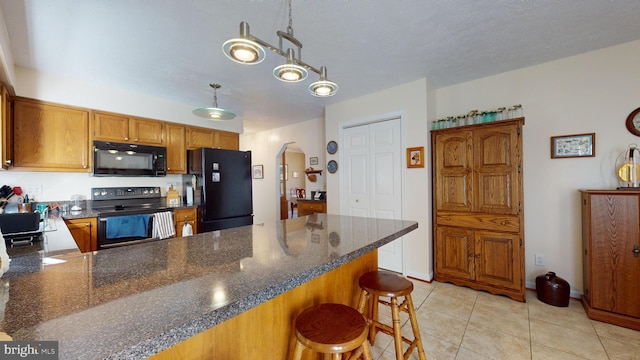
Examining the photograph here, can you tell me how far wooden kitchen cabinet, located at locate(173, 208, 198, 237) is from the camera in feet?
10.6

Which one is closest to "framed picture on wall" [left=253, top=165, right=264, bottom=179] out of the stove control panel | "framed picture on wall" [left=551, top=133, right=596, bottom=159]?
the stove control panel

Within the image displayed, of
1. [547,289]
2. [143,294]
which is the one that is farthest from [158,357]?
[547,289]

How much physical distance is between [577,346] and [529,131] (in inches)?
79.9

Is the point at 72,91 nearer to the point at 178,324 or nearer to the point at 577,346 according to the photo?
the point at 178,324

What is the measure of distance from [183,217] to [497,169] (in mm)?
3795

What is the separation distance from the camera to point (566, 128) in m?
2.56

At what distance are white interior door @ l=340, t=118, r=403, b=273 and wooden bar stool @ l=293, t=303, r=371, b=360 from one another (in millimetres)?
2299

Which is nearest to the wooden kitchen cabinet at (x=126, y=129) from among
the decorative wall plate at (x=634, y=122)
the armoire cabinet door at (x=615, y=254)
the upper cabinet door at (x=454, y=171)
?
the upper cabinet door at (x=454, y=171)

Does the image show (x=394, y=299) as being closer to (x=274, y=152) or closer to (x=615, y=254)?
(x=615, y=254)

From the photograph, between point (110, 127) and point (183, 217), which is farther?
point (183, 217)

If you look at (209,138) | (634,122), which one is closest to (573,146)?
(634,122)

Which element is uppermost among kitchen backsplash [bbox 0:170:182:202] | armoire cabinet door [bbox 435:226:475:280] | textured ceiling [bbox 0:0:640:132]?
textured ceiling [bbox 0:0:640:132]

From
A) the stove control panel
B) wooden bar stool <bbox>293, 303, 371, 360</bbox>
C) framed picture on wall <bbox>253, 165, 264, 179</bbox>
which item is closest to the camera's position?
wooden bar stool <bbox>293, 303, 371, 360</bbox>

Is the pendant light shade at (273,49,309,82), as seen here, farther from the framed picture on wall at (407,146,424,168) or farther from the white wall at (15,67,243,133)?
the white wall at (15,67,243,133)
